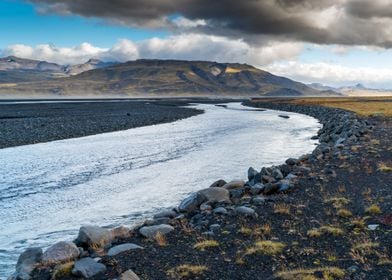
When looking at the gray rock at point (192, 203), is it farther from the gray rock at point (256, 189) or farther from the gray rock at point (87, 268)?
the gray rock at point (87, 268)

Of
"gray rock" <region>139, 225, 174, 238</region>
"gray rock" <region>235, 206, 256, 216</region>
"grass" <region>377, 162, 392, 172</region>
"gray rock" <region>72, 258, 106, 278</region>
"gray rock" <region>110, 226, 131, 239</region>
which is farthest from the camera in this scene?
"grass" <region>377, 162, 392, 172</region>

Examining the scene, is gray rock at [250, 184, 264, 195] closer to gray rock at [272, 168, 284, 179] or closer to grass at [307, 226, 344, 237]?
gray rock at [272, 168, 284, 179]

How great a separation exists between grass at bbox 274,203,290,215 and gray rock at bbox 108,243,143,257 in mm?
5380

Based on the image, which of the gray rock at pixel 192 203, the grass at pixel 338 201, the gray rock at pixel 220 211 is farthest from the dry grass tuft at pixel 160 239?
the grass at pixel 338 201

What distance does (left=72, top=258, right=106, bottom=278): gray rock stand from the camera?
1038cm

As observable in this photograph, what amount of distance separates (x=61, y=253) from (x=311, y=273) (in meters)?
6.75

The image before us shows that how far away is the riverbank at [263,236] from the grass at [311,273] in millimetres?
23

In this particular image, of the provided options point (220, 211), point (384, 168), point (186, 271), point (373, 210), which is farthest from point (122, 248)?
point (384, 168)

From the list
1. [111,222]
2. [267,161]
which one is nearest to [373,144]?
[267,161]

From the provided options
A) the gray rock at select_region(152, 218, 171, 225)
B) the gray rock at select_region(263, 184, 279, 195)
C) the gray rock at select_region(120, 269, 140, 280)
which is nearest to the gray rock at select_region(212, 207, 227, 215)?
the gray rock at select_region(152, 218, 171, 225)

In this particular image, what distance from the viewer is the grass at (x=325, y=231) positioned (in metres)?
12.5

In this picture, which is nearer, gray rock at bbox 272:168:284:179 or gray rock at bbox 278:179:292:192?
gray rock at bbox 278:179:292:192

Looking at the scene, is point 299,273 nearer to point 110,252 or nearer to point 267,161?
point 110,252

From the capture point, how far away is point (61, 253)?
463 inches
